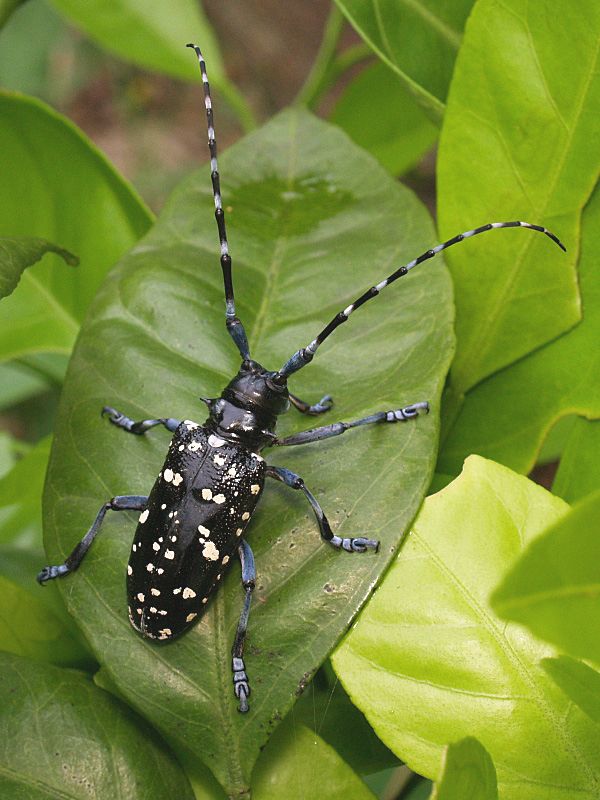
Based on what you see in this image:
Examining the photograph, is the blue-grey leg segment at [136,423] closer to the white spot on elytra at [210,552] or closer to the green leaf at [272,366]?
the green leaf at [272,366]

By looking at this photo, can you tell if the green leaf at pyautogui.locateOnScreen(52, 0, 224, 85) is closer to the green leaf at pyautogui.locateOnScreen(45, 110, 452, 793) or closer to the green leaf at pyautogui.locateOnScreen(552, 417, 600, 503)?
the green leaf at pyautogui.locateOnScreen(45, 110, 452, 793)

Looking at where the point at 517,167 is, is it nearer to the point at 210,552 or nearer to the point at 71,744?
the point at 210,552

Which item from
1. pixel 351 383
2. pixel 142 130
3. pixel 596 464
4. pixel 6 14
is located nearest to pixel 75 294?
pixel 6 14

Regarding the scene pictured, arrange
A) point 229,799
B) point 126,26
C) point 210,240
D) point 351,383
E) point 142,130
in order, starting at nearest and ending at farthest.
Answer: point 229,799 < point 351,383 < point 210,240 < point 126,26 < point 142,130

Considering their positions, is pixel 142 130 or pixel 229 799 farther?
pixel 142 130

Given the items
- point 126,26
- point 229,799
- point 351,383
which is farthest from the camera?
point 126,26

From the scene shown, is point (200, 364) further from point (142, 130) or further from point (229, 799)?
point (142, 130)

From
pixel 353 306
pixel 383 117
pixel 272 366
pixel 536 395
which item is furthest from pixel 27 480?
pixel 383 117
